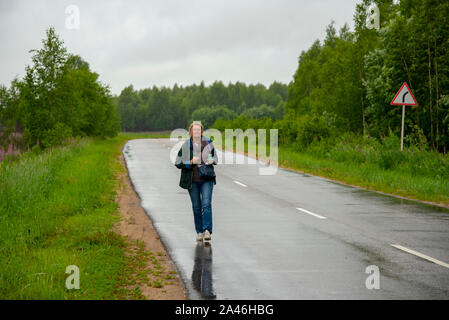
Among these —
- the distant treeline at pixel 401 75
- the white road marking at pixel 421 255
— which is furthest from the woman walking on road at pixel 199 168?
the distant treeline at pixel 401 75

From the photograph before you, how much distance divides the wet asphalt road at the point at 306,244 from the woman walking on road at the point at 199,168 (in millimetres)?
557

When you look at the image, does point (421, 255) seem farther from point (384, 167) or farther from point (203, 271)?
point (384, 167)

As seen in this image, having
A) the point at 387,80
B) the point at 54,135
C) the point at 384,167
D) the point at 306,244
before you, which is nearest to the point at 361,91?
the point at 387,80

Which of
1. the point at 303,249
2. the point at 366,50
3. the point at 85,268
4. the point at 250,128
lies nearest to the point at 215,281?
the point at 85,268

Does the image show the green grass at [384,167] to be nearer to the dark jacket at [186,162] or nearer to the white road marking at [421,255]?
the white road marking at [421,255]

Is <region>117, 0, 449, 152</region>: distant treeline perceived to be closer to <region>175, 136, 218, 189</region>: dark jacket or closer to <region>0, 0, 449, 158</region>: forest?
<region>0, 0, 449, 158</region>: forest

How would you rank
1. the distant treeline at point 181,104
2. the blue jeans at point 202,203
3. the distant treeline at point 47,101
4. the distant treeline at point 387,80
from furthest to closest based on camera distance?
the distant treeline at point 181,104
the distant treeline at point 47,101
the distant treeline at point 387,80
the blue jeans at point 202,203

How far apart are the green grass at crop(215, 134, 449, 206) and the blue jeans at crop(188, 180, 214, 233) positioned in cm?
754

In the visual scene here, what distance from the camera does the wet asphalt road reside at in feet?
20.0

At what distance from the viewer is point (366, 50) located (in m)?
34.9

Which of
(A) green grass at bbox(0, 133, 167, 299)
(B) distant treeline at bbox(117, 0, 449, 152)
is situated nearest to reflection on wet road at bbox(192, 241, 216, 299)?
(A) green grass at bbox(0, 133, 167, 299)

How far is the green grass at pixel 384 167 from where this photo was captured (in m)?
15.4
